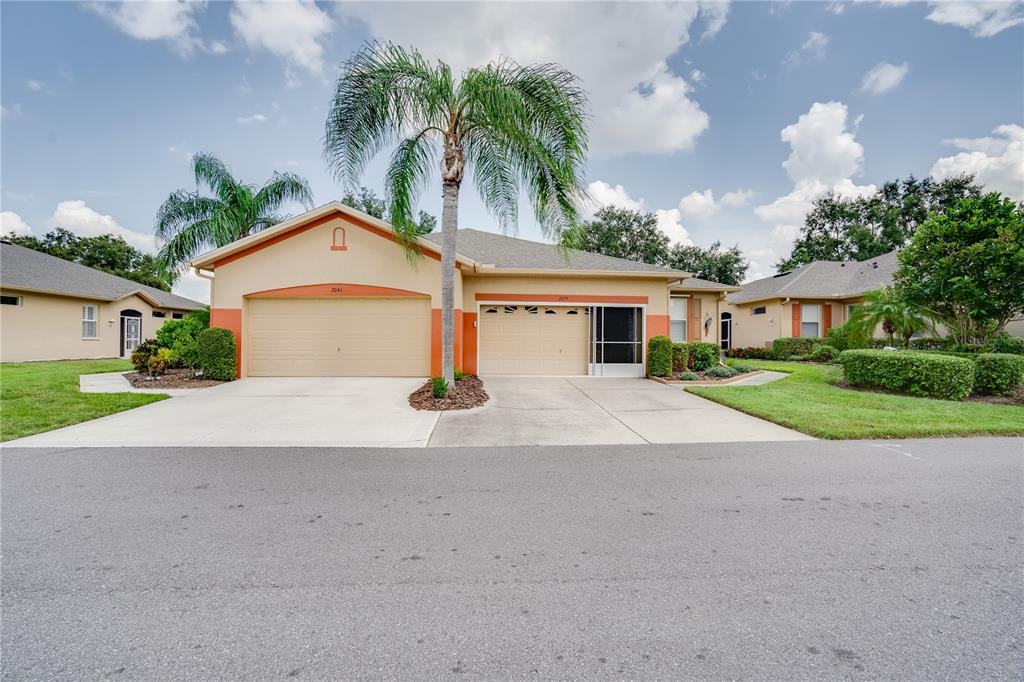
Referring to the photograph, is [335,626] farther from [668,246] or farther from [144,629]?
[668,246]

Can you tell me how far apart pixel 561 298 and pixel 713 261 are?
24.1m

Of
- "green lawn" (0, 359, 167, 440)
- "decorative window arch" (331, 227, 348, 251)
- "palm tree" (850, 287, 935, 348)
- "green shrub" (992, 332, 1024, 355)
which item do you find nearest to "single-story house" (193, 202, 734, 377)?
"decorative window arch" (331, 227, 348, 251)

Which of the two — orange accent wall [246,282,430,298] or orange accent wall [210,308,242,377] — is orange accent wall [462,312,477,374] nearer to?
orange accent wall [246,282,430,298]

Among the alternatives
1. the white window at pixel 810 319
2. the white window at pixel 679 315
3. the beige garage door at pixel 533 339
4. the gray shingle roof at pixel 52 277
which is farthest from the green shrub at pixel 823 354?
the gray shingle roof at pixel 52 277

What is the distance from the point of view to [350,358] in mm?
12312

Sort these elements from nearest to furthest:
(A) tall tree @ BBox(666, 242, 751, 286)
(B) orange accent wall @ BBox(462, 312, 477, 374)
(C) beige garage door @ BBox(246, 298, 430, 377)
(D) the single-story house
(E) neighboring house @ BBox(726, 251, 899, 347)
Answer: (D) the single-story house
(C) beige garage door @ BBox(246, 298, 430, 377)
(B) orange accent wall @ BBox(462, 312, 477, 374)
(E) neighboring house @ BBox(726, 251, 899, 347)
(A) tall tree @ BBox(666, 242, 751, 286)

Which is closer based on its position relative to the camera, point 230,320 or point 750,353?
point 230,320

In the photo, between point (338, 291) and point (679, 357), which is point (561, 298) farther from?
point (338, 291)

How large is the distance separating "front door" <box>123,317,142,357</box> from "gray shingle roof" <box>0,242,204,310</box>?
5.06 ft

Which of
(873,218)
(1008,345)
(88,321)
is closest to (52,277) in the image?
(88,321)

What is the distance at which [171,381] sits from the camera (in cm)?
1123

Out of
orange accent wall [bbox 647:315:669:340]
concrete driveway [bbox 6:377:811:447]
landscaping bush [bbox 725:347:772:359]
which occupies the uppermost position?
orange accent wall [bbox 647:315:669:340]

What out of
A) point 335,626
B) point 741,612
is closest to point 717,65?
point 741,612

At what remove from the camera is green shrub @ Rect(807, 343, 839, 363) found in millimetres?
17703
